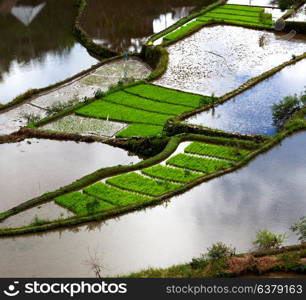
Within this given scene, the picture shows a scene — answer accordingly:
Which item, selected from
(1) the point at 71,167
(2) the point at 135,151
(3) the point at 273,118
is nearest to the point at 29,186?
(1) the point at 71,167

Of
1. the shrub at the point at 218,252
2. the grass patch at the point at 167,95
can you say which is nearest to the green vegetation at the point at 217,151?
the grass patch at the point at 167,95

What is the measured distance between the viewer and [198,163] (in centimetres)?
1436

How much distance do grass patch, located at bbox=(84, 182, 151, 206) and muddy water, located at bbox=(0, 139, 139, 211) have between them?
47.3 inches

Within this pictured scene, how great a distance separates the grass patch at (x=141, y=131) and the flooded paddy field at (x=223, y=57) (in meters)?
2.99

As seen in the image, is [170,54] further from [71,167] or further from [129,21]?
[71,167]

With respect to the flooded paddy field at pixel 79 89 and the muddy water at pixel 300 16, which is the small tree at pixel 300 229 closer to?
the flooded paddy field at pixel 79 89

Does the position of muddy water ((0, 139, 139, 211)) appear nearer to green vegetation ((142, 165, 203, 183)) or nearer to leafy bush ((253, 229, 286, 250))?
green vegetation ((142, 165, 203, 183))

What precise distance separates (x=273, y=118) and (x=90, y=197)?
6.28m

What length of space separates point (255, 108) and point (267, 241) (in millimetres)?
7078

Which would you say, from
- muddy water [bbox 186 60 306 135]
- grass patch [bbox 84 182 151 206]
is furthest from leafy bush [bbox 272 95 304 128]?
grass patch [bbox 84 182 151 206]

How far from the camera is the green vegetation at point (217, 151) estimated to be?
47.7ft

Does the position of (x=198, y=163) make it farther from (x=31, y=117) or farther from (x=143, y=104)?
(x=31, y=117)

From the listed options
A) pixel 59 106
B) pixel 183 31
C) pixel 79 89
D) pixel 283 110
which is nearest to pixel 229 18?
pixel 183 31

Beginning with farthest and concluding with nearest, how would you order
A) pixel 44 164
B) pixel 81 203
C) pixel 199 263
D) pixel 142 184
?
pixel 44 164 → pixel 142 184 → pixel 81 203 → pixel 199 263
